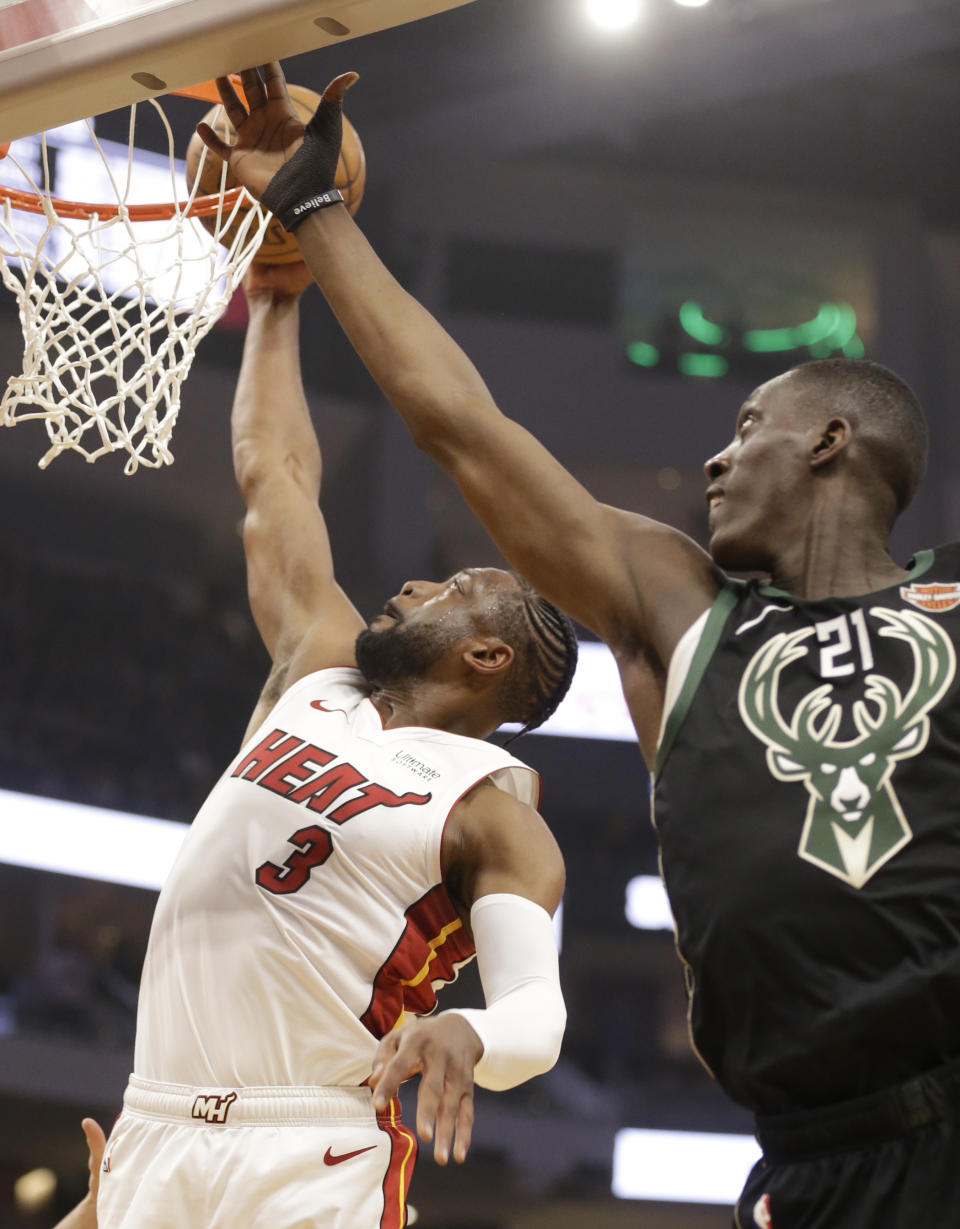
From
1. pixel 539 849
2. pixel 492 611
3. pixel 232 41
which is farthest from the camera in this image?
pixel 492 611

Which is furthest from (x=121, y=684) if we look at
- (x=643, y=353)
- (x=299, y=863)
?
(x=299, y=863)

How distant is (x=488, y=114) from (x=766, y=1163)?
10.3 meters

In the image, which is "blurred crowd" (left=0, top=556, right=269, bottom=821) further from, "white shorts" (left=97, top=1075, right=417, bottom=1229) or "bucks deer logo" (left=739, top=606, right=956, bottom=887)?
"bucks deer logo" (left=739, top=606, right=956, bottom=887)

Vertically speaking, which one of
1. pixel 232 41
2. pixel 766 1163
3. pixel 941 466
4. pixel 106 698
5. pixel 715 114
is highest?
pixel 715 114

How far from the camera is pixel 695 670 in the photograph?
1.81 m

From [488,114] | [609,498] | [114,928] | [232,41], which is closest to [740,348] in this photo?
[609,498]

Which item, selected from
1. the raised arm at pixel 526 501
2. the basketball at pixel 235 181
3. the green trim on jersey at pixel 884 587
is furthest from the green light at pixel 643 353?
the green trim on jersey at pixel 884 587

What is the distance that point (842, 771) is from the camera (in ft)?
5.56

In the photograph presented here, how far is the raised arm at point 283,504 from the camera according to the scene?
340 centimetres

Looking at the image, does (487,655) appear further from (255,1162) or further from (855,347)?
(855,347)

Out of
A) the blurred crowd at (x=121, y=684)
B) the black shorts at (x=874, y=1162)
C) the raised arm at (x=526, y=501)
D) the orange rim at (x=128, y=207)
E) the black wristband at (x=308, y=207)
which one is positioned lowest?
the black shorts at (x=874, y=1162)

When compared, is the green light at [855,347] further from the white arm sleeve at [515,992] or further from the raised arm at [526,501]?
the raised arm at [526,501]

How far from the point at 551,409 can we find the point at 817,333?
2.18 m

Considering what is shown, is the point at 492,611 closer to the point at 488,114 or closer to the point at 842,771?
the point at 842,771
